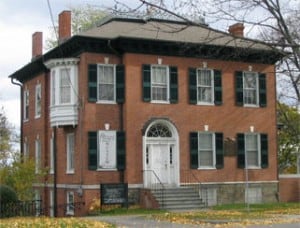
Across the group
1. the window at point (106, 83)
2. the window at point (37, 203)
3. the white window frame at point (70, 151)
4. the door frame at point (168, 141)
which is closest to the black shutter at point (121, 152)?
the door frame at point (168, 141)

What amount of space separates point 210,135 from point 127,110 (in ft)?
17.2

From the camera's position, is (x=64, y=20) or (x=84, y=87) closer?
(x=84, y=87)

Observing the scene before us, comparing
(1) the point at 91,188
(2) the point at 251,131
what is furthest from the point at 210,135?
(1) the point at 91,188

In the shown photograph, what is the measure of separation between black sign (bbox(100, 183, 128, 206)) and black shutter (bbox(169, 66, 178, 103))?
539 centimetres

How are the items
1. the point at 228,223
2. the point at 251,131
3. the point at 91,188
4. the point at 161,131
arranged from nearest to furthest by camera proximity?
the point at 228,223, the point at 91,188, the point at 161,131, the point at 251,131

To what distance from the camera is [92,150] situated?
99.8 ft

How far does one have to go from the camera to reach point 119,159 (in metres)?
30.8

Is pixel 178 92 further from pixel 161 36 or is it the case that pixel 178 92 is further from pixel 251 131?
pixel 251 131

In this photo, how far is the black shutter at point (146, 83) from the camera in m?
31.4

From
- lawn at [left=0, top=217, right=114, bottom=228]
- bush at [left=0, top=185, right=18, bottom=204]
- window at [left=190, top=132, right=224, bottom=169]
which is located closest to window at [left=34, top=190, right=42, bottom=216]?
bush at [left=0, top=185, right=18, bottom=204]

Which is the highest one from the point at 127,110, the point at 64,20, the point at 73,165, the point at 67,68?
the point at 64,20

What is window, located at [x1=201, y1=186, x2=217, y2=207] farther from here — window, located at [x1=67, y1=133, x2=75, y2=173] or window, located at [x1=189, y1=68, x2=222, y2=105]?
window, located at [x1=67, y1=133, x2=75, y2=173]

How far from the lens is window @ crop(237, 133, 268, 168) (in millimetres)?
34000

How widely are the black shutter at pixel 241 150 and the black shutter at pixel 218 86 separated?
231 centimetres
